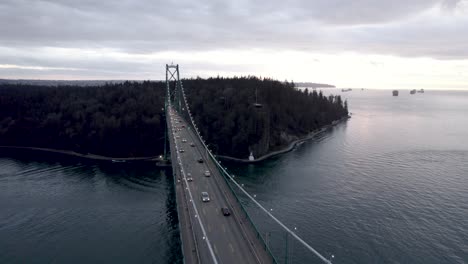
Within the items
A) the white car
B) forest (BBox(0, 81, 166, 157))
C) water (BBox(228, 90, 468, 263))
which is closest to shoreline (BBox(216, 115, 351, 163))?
water (BBox(228, 90, 468, 263))

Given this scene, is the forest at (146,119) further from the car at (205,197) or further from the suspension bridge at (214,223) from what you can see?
the car at (205,197)

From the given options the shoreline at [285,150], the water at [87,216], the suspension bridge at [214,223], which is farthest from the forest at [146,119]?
the suspension bridge at [214,223]

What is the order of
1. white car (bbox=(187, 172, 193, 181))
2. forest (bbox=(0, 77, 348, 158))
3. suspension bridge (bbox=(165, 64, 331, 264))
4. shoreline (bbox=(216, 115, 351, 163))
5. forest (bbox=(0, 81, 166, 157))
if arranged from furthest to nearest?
forest (bbox=(0, 81, 166, 157)) < forest (bbox=(0, 77, 348, 158)) < shoreline (bbox=(216, 115, 351, 163)) < white car (bbox=(187, 172, 193, 181)) < suspension bridge (bbox=(165, 64, 331, 264))

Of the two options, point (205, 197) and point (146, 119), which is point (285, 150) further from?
point (205, 197)

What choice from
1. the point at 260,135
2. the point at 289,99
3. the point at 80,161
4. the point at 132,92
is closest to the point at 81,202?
the point at 80,161

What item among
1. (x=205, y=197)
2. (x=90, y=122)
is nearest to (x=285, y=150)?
(x=205, y=197)

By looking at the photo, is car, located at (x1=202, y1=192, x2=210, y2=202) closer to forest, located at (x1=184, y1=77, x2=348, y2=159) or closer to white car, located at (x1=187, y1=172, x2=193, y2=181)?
white car, located at (x1=187, y1=172, x2=193, y2=181)
